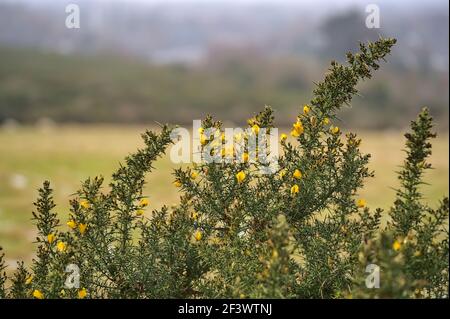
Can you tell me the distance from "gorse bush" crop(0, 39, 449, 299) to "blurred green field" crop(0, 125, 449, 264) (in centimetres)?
1126

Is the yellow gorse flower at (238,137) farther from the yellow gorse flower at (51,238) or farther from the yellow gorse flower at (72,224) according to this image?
the yellow gorse flower at (51,238)

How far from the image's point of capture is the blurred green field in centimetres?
1817

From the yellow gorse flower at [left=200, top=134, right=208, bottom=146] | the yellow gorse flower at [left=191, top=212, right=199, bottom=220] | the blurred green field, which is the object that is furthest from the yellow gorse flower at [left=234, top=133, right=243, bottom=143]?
the blurred green field

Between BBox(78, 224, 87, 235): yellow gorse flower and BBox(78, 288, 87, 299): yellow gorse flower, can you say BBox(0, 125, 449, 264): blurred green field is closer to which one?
BBox(78, 224, 87, 235): yellow gorse flower

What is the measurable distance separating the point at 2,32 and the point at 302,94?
121196 mm

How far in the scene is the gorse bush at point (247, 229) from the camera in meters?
3.41

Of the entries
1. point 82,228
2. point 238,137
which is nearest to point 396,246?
point 238,137

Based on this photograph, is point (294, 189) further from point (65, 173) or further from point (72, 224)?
point (65, 173)

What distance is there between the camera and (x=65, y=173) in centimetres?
2592

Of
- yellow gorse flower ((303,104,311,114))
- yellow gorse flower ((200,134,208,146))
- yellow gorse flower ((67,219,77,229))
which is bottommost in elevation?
yellow gorse flower ((67,219,77,229))

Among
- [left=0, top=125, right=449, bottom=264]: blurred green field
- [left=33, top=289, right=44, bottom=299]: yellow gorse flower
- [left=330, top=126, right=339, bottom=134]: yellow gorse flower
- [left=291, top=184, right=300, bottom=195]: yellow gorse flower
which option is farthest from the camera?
[left=0, top=125, right=449, bottom=264]: blurred green field

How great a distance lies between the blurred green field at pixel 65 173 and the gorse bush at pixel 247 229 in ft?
36.9

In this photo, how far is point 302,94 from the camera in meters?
91.7
